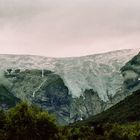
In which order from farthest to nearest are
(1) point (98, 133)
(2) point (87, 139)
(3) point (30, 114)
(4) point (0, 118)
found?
(1) point (98, 133) < (2) point (87, 139) < (4) point (0, 118) < (3) point (30, 114)

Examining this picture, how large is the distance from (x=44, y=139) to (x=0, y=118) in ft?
38.4

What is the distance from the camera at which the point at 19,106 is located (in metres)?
102

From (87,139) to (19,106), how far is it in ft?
232

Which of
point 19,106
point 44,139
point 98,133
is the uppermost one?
point 19,106

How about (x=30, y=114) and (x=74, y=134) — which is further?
(x=74, y=134)

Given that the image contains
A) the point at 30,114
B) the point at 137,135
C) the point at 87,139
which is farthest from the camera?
the point at 137,135

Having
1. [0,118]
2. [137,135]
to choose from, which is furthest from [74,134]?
[0,118]

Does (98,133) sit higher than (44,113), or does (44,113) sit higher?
(44,113)

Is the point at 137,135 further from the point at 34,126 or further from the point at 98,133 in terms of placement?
the point at 34,126

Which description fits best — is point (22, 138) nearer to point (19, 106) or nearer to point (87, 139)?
point (19, 106)

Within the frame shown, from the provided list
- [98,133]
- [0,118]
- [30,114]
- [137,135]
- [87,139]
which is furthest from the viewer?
[98,133]

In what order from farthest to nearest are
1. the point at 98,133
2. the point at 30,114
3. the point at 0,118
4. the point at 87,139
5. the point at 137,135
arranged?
the point at 98,133 → the point at 137,135 → the point at 87,139 → the point at 0,118 → the point at 30,114

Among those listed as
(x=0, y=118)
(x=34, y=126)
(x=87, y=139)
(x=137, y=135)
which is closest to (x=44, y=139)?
(x=34, y=126)

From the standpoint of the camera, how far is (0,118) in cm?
10925
